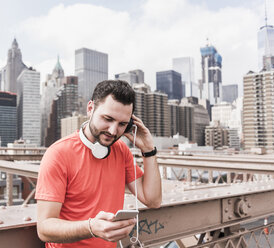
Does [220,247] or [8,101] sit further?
[8,101]

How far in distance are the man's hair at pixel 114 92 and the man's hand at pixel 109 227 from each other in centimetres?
80

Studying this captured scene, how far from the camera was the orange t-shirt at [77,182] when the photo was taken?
6.05 ft

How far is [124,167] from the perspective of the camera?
7.72 feet

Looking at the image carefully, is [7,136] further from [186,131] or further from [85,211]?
[85,211]

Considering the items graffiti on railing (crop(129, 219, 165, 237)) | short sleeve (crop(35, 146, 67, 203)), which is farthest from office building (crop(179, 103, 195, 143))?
short sleeve (crop(35, 146, 67, 203))

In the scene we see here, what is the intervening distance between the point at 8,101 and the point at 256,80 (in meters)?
134

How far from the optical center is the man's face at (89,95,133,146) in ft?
6.76

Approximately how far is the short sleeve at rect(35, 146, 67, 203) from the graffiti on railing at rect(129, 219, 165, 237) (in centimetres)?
87

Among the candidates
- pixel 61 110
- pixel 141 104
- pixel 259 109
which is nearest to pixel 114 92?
pixel 259 109

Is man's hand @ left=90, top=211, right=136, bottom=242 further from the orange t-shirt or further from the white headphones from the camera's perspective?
the white headphones

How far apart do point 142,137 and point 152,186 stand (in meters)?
0.41

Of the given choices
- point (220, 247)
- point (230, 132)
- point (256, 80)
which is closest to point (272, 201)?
point (220, 247)

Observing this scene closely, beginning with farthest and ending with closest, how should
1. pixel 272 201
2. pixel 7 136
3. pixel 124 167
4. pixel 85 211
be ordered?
pixel 7 136, pixel 272 201, pixel 124 167, pixel 85 211

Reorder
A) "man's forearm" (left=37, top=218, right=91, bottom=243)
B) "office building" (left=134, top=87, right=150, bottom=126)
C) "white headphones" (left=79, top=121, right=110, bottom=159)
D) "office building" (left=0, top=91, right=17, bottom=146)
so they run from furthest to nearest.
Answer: "office building" (left=0, top=91, right=17, bottom=146) → "office building" (left=134, top=87, right=150, bottom=126) → "white headphones" (left=79, top=121, right=110, bottom=159) → "man's forearm" (left=37, top=218, right=91, bottom=243)
